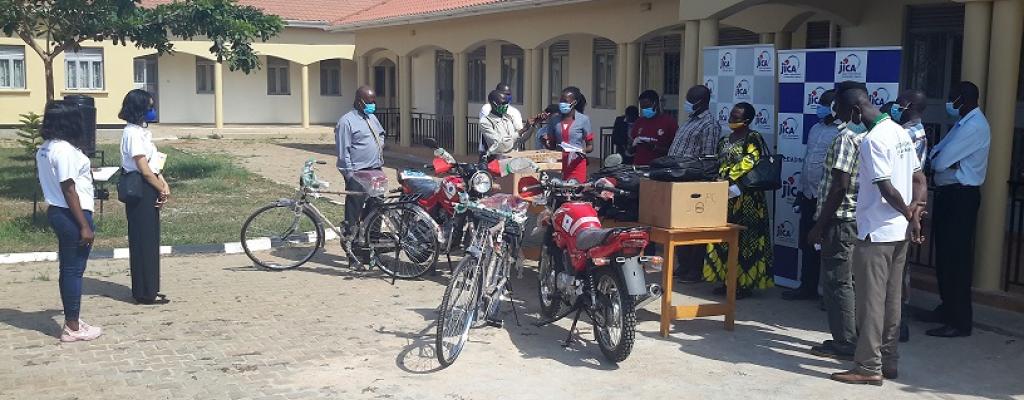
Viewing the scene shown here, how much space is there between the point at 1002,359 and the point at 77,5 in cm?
1209

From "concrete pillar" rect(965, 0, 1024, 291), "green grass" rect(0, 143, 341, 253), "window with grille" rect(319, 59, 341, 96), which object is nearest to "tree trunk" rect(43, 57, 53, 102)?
"green grass" rect(0, 143, 341, 253)

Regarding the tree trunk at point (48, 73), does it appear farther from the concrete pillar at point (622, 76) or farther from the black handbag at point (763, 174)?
the black handbag at point (763, 174)

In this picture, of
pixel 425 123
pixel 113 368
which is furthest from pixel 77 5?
pixel 425 123

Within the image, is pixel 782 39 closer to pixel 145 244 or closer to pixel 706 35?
pixel 706 35

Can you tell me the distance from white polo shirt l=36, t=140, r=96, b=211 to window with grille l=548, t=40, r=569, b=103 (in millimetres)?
14547

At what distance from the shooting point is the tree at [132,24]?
45.9 feet

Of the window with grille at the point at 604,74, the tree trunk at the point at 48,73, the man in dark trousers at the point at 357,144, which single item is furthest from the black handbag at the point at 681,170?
the window with grille at the point at 604,74

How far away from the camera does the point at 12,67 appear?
29406 millimetres

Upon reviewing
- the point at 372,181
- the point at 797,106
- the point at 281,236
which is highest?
the point at 797,106

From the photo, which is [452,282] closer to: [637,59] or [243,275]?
[243,275]

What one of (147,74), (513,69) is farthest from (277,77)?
(513,69)

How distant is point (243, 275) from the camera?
9.16 meters

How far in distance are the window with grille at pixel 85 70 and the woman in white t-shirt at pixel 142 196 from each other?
25.0 meters

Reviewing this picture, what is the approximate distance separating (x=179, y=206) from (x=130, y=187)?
21.3 ft
